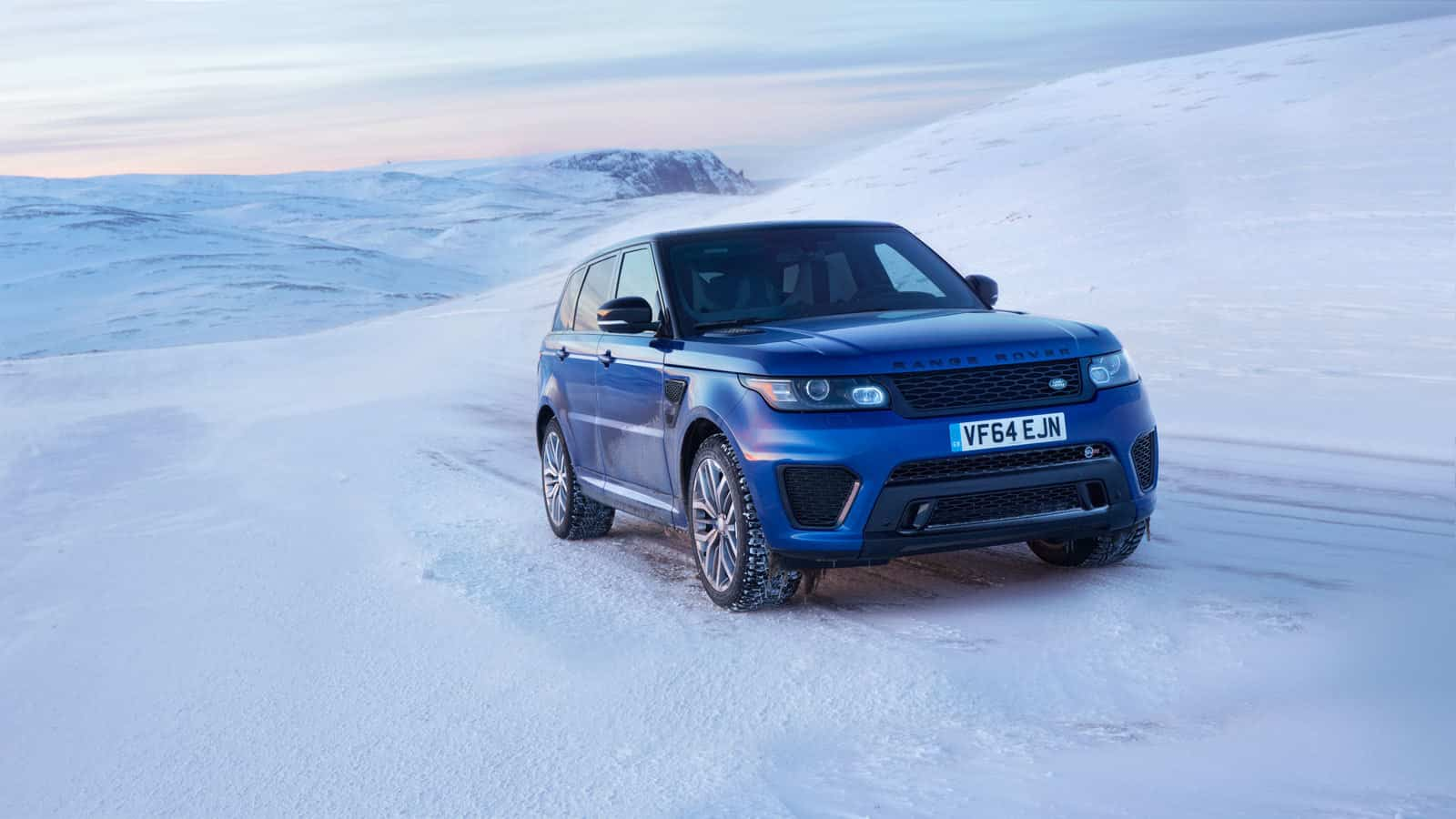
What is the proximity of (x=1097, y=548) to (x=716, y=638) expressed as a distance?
1860 millimetres

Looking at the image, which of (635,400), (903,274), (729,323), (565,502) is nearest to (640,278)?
(635,400)

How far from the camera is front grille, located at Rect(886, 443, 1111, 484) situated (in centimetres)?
599

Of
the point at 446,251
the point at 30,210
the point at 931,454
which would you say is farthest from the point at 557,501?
the point at 30,210

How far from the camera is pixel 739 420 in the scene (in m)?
6.29

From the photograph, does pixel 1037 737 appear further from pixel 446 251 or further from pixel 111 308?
pixel 446 251

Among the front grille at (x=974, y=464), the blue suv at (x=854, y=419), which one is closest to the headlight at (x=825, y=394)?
the blue suv at (x=854, y=419)

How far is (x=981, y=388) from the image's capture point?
608 cm

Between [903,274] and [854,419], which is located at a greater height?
[903,274]

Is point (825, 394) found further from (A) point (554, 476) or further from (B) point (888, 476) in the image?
(A) point (554, 476)

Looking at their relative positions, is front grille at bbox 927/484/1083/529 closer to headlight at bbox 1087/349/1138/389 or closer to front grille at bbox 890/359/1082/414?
front grille at bbox 890/359/1082/414

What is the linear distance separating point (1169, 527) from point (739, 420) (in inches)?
113

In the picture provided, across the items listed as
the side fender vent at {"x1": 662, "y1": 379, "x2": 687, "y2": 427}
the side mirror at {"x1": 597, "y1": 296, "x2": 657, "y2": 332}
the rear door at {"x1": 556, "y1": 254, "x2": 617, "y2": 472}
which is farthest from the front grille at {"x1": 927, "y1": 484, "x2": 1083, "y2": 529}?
the rear door at {"x1": 556, "y1": 254, "x2": 617, "y2": 472}

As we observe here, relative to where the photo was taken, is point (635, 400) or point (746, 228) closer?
point (635, 400)

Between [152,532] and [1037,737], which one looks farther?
[152,532]
